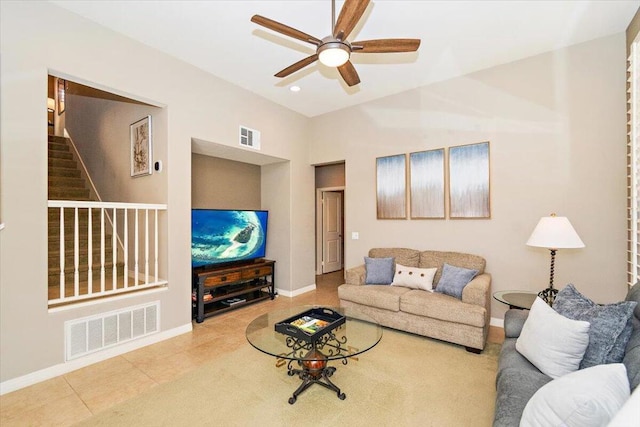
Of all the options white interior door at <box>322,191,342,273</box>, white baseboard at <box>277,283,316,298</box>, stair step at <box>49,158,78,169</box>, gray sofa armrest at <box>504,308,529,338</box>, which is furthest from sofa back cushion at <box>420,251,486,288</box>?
stair step at <box>49,158,78,169</box>

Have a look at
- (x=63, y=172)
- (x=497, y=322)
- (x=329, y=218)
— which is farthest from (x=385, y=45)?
(x=63, y=172)

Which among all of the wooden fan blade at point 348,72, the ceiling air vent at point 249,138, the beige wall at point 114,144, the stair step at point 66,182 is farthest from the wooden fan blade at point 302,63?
the stair step at point 66,182

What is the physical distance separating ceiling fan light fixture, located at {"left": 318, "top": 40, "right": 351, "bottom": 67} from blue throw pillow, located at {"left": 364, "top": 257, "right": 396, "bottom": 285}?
2.60 m

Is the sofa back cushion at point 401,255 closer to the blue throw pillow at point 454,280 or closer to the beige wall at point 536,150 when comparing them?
the beige wall at point 536,150

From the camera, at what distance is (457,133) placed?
3.95 metres

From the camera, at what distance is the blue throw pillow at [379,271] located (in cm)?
394

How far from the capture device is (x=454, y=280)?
340 cm

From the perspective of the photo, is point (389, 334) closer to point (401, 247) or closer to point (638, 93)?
point (401, 247)

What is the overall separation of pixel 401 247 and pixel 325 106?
2.63m

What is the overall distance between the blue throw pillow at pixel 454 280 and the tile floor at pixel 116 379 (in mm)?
651

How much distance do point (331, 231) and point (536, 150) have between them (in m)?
4.52

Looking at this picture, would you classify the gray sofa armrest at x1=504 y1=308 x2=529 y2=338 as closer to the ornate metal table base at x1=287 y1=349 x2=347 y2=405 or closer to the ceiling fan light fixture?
the ornate metal table base at x1=287 y1=349 x2=347 y2=405

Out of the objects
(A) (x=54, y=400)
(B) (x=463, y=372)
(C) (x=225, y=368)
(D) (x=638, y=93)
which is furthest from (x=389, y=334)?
(D) (x=638, y=93)

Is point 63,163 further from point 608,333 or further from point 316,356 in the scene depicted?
point 608,333
